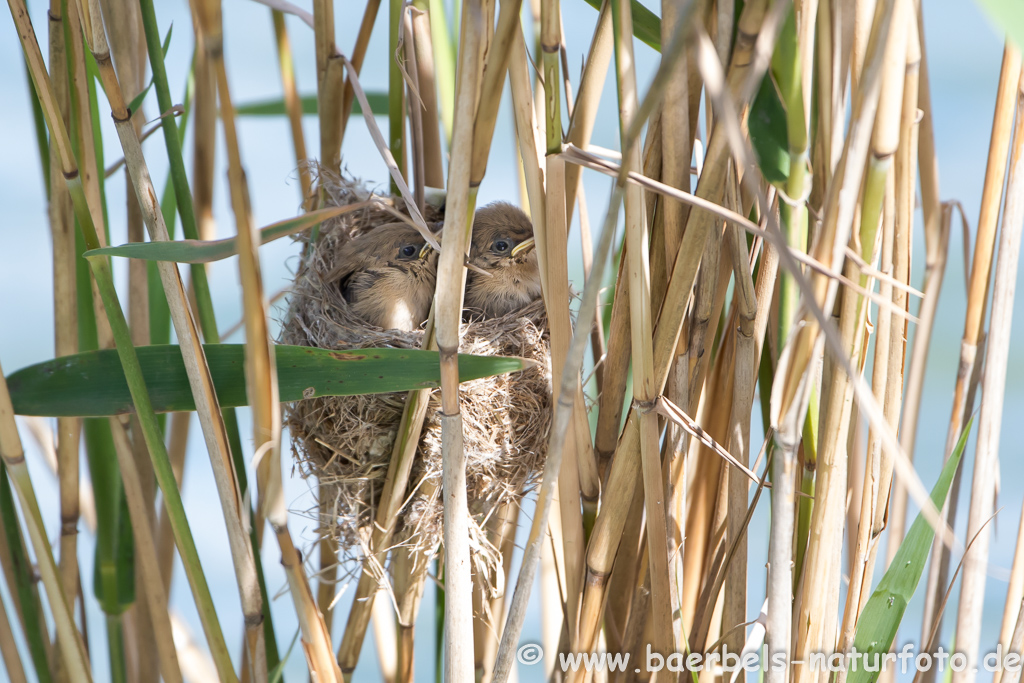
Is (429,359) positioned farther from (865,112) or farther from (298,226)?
(865,112)

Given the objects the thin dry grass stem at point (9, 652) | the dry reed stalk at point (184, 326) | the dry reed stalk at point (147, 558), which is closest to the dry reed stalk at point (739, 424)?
the dry reed stalk at point (184, 326)

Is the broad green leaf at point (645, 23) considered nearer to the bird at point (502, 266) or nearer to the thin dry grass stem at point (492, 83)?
the thin dry grass stem at point (492, 83)

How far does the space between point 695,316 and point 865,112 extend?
245 millimetres

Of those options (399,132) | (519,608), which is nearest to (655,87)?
(519,608)

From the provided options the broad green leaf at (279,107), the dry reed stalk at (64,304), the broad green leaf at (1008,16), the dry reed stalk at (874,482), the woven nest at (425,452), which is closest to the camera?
the broad green leaf at (1008,16)

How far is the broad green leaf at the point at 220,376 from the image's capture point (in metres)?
0.56

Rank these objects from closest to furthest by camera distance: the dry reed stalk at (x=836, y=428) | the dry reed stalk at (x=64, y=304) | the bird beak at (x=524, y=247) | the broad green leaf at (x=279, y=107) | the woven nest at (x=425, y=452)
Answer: the dry reed stalk at (x=836, y=428) → the dry reed stalk at (x=64, y=304) → the woven nest at (x=425, y=452) → the broad green leaf at (x=279, y=107) → the bird beak at (x=524, y=247)

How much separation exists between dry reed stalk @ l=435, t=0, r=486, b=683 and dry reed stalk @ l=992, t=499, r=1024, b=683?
17.7 inches

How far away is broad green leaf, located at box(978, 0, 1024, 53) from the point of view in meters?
0.30

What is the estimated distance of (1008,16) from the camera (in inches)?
11.8

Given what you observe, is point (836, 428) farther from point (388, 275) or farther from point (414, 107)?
point (388, 275)

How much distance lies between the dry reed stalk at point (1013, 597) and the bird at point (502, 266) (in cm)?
66

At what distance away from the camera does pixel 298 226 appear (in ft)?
1.61

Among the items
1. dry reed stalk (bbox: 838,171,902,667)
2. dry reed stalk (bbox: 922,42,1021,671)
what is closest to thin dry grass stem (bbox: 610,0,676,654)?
dry reed stalk (bbox: 838,171,902,667)
